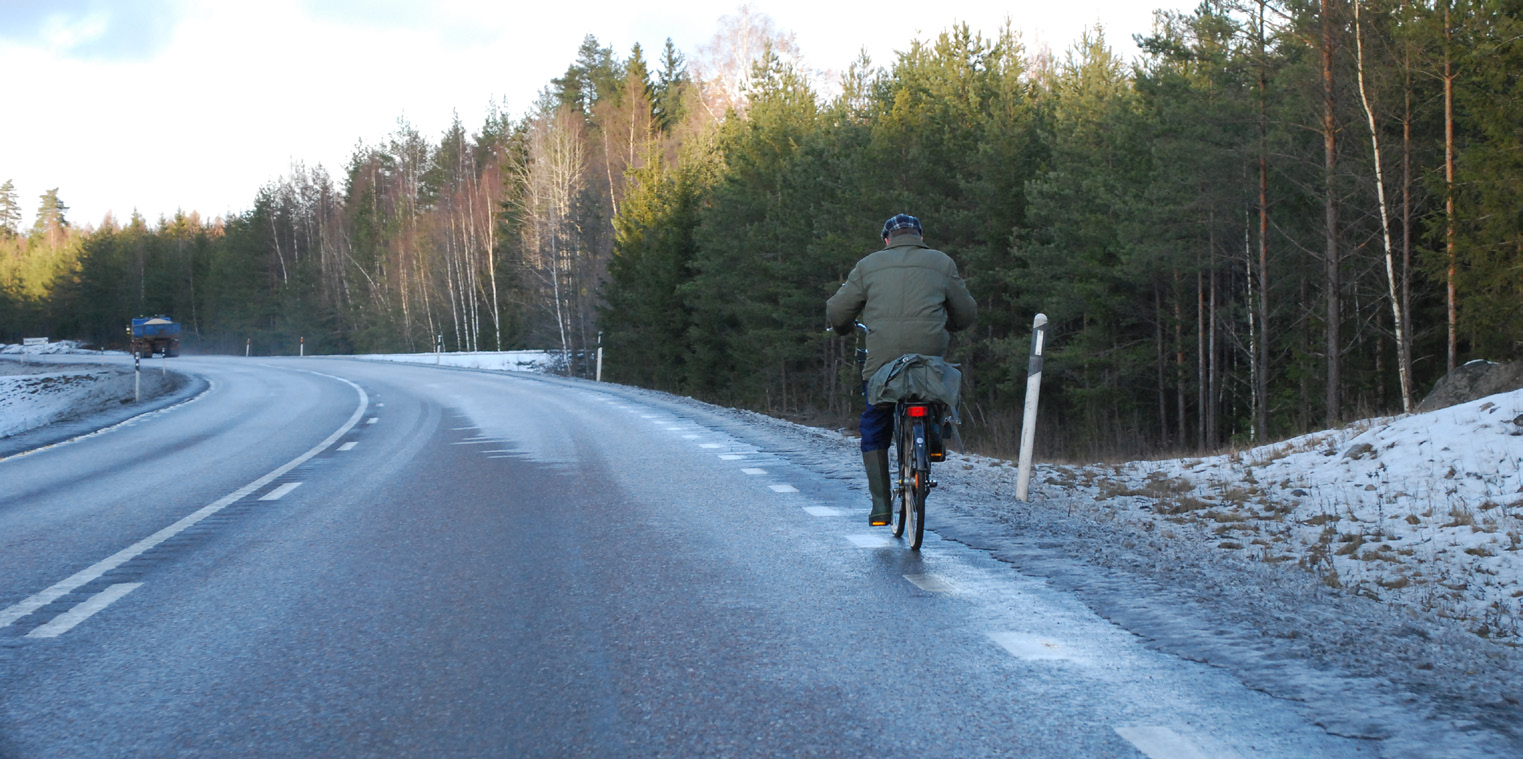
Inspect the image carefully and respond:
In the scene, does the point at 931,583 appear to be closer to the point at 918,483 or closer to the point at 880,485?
the point at 918,483

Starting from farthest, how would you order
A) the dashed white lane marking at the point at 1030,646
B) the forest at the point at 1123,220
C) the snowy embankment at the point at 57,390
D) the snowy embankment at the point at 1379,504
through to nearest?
1. the snowy embankment at the point at 57,390
2. the forest at the point at 1123,220
3. the snowy embankment at the point at 1379,504
4. the dashed white lane marking at the point at 1030,646

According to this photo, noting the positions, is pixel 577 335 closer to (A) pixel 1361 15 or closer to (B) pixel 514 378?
(B) pixel 514 378

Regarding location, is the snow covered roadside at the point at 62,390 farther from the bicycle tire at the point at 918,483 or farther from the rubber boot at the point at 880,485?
the bicycle tire at the point at 918,483

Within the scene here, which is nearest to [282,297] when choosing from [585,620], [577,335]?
[577,335]

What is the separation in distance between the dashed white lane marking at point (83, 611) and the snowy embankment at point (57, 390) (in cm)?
1914

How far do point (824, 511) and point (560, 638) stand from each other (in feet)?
12.1

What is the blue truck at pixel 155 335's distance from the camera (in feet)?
222

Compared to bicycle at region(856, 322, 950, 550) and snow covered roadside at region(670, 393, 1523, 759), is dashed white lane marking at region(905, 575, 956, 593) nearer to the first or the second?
snow covered roadside at region(670, 393, 1523, 759)

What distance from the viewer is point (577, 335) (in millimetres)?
49531

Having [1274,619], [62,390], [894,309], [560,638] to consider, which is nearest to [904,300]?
[894,309]

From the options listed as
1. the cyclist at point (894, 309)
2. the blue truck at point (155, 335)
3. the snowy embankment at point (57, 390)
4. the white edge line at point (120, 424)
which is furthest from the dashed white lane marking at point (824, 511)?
the blue truck at point (155, 335)

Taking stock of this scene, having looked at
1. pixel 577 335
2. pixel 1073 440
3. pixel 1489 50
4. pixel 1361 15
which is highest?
pixel 1361 15

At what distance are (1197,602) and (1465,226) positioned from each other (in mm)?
18953

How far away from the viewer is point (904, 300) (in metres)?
6.40
